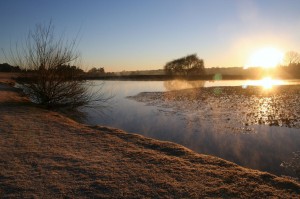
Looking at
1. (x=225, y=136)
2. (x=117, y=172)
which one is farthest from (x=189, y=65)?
(x=117, y=172)

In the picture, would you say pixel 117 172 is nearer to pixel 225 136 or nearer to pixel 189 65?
pixel 225 136

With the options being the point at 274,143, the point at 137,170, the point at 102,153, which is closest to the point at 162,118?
the point at 274,143

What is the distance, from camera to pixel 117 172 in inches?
252

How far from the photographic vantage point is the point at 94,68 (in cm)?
1988

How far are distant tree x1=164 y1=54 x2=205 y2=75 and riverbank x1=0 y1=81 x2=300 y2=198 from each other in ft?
259

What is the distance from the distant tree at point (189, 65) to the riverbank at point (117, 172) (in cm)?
7892

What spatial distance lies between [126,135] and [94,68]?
1075 centimetres

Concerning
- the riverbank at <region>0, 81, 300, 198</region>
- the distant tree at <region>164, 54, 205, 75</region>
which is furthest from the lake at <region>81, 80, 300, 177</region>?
the distant tree at <region>164, 54, 205, 75</region>

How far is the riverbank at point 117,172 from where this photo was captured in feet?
17.8

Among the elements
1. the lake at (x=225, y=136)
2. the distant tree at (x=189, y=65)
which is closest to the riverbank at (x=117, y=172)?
the lake at (x=225, y=136)

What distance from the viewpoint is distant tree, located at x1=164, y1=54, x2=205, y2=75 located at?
86062 mm

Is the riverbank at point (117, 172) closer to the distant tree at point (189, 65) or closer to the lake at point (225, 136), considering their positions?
the lake at point (225, 136)

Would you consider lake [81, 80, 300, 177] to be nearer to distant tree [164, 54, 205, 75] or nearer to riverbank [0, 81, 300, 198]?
riverbank [0, 81, 300, 198]

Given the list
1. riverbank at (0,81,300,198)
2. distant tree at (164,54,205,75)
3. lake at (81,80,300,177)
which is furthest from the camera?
distant tree at (164,54,205,75)
